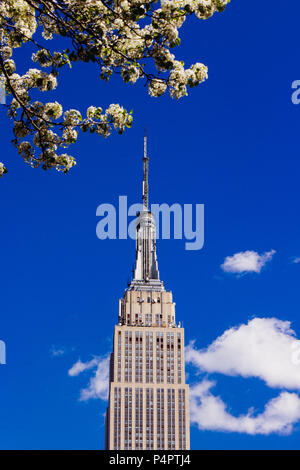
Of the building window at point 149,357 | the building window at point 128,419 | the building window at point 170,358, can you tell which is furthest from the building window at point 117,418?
the building window at point 170,358

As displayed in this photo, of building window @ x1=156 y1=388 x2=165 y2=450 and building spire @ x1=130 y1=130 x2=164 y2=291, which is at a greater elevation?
building spire @ x1=130 y1=130 x2=164 y2=291

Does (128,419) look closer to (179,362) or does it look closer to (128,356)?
(128,356)

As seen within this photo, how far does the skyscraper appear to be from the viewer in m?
153

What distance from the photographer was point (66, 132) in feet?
74.6

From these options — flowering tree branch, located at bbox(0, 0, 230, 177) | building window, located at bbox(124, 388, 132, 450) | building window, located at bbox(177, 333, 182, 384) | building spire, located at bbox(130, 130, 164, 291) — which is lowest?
flowering tree branch, located at bbox(0, 0, 230, 177)

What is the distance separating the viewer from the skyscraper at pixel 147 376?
502 ft

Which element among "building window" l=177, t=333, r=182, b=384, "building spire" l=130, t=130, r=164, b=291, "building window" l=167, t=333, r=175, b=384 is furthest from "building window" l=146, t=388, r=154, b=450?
"building spire" l=130, t=130, r=164, b=291

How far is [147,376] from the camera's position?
16125 centimetres

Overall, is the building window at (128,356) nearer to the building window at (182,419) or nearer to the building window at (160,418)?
the building window at (160,418)

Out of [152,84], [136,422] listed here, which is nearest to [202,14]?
[152,84]

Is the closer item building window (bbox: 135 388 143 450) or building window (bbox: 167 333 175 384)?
building window (bbox: 135 388 143 450)

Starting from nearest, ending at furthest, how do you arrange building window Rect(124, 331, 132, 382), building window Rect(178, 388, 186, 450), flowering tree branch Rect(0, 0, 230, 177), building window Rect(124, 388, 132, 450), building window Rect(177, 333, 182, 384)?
flowering tree branch Rect(0, 0, 230, 177) < building window Rect(124, 388, 132, 450) < building window Rect(178, 388, 186, 450) < building window Rect(124, 331, 132, 382) < building window Rect(177, 333, 182, 384)

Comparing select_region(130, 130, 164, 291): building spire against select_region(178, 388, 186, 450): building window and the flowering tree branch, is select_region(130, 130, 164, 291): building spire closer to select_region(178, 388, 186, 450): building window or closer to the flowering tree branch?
select_region(178, 388, 186, 450): building window

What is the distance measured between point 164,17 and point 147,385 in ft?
473
